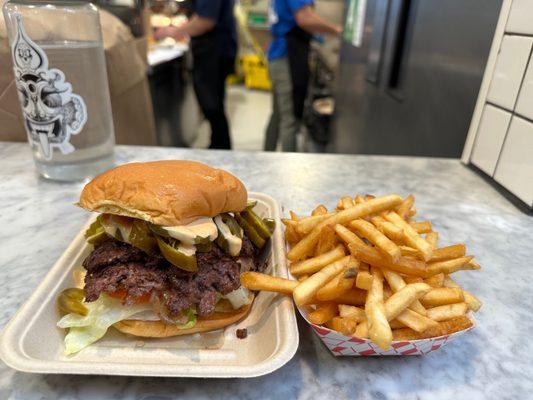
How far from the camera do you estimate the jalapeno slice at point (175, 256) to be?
777mm

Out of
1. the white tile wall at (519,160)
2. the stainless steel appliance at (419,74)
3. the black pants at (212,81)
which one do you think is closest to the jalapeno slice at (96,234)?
the white tile wall at (519,160)

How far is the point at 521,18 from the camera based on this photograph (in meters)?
1.41

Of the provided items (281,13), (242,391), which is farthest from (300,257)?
(281,13)

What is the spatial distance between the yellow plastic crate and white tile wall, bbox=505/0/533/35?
6989mm

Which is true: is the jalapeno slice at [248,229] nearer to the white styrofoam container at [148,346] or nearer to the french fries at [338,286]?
the white styrofoam container at [148,346]

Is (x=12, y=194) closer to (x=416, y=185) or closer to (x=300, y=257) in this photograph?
(x=300, y=257)

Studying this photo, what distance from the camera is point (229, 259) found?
2.86 feet

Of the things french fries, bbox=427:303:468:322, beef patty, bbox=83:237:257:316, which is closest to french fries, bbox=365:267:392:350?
french fries, bbox=427:303:468:322

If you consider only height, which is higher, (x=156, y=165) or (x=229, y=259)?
(x=156, y=165)

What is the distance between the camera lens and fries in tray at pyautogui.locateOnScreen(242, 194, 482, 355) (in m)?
0.69

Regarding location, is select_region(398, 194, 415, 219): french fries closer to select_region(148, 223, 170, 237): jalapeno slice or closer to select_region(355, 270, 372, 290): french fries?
select_region(355, 270, 372, 290): french fries

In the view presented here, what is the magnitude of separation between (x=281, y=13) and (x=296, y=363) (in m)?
3.27

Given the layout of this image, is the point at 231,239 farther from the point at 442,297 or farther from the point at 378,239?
the point at 442,297

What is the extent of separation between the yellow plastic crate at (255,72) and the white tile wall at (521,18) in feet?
22.9
